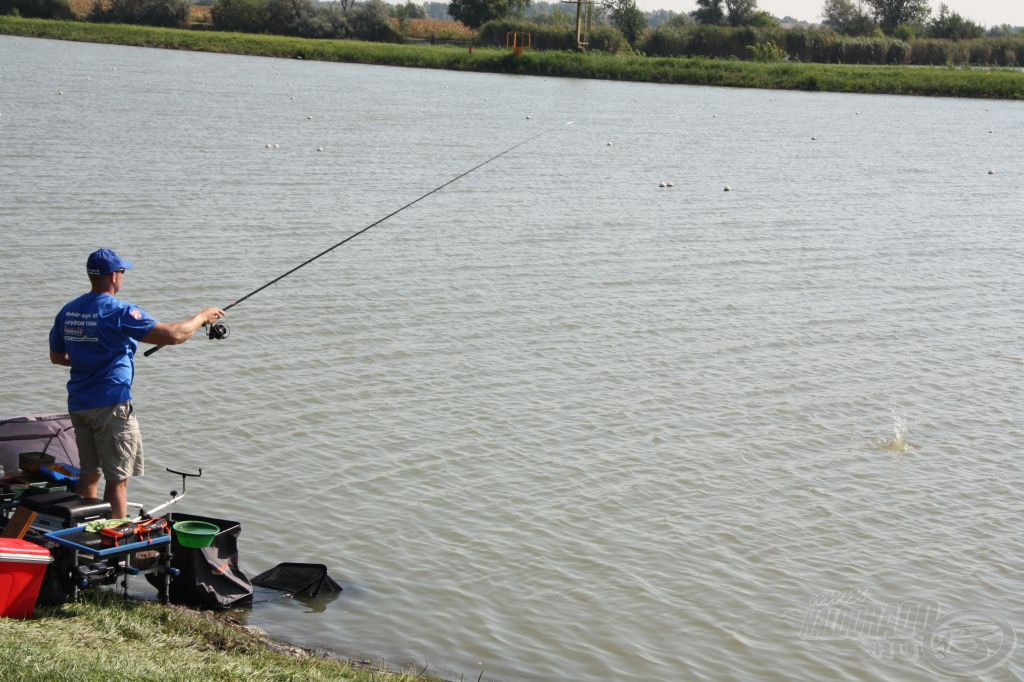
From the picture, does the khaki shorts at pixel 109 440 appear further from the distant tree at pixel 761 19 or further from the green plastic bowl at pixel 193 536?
the distant tree at pixel 761 19

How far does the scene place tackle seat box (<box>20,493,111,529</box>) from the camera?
598 centimetres

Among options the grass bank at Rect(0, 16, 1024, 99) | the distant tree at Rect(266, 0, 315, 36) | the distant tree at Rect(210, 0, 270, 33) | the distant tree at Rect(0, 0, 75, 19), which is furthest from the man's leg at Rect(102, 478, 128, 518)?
the distant tree at Rect(210, 0, 270, 33)

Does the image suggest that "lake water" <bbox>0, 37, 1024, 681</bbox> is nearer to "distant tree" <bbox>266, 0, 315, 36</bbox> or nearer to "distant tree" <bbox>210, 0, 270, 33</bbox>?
"distant tree" <bbox>266, 0, 315, 36</bbox>

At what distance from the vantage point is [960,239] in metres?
19.6

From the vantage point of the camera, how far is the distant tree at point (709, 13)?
351ft

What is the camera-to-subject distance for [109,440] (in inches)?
245

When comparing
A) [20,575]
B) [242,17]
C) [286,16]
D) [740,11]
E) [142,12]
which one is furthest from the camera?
[740,11]

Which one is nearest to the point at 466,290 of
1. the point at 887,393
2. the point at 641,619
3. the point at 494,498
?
the point at 887,393

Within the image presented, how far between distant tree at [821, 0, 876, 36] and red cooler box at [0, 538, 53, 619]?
10115cm

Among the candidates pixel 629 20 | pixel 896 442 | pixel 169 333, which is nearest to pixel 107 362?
pixel 169 333

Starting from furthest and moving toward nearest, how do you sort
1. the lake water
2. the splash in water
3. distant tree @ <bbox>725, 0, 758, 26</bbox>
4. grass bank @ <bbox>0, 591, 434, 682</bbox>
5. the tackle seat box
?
distant tree @ <bbox>725, 0, 758, 26</bbox>
the splash in water
the lake water
the tackle seat box
grass bank @ <bbox>0, 591, 434, 682</bbox>

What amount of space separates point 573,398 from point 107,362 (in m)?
4.82

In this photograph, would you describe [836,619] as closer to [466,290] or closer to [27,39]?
[466,290]

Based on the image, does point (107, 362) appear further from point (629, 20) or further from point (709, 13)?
point (709, 13)
